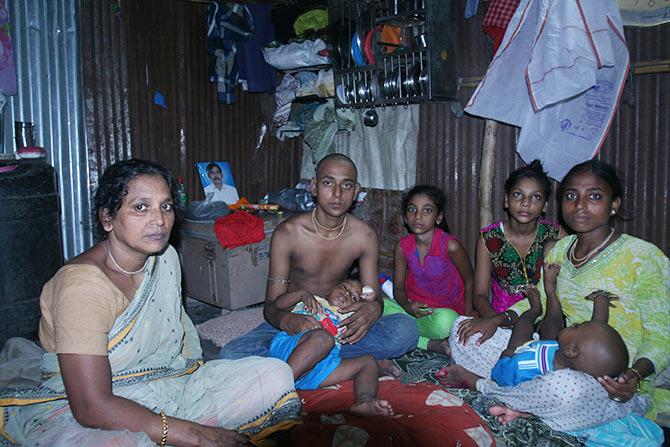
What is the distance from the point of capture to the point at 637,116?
13.3 ft

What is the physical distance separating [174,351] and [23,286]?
257cm

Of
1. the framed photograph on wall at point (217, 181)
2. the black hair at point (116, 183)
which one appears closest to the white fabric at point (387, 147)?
the framed photograph on wall at point (217, 181)

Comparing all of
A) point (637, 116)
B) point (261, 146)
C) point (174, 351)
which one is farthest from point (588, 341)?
point (261, 146)

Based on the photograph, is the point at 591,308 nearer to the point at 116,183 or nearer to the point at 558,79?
the point at 558,79

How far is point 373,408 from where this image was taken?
2750mm

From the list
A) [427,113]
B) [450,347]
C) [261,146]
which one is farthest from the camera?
[261,146]

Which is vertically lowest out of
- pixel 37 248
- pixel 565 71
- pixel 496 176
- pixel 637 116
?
pixel 37 248

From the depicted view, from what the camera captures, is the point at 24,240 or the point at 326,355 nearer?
the point at 326,355

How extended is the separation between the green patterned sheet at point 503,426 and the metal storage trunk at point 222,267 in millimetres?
2053

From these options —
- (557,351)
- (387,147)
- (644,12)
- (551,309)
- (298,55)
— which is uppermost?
(298,55)

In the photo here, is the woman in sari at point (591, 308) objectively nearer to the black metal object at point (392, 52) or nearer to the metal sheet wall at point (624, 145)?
the metal sheet wall at point (624, 145)

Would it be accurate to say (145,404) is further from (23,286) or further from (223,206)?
(223,206)

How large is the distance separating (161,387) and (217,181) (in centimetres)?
433

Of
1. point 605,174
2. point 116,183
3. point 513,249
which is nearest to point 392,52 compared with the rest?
point 513,249
